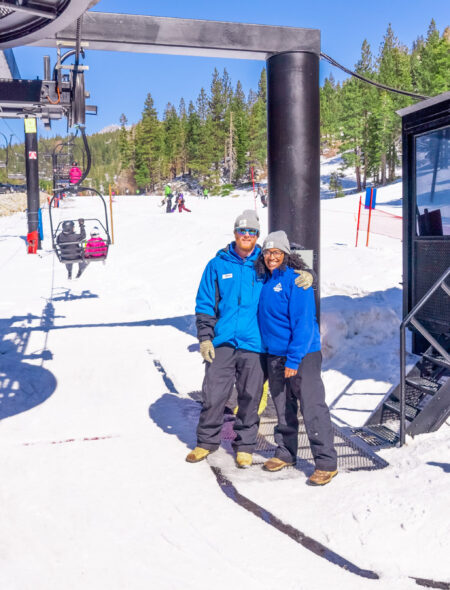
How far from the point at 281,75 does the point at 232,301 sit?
3.36 m

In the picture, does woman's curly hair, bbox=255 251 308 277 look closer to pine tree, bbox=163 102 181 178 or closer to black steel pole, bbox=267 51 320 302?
black steel pole, bbox=267 51 320 302

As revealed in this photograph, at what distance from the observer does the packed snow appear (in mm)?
3346

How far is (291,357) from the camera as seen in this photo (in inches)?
175

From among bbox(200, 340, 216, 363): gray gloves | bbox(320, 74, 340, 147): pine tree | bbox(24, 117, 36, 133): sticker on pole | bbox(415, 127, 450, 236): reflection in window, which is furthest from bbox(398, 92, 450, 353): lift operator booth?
bbox(320, 74, 340, 147): pine tree

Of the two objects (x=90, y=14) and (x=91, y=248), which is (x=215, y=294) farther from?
(x=91, y=248)

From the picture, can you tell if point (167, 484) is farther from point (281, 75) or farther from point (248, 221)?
point (281, 75)

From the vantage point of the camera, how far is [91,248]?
42.3 feet

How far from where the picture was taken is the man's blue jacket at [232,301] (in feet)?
16.0

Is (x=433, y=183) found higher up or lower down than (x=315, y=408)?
higher up

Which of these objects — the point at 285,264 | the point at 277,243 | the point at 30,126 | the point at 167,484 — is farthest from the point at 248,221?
the point at 30,126

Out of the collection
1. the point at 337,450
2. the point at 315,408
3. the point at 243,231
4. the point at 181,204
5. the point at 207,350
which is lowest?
the point at 337,450

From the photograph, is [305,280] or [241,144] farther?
[241,144]

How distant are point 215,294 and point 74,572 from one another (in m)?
2.43

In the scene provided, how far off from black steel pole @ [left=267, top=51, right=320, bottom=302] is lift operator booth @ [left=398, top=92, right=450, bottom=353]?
3.94ft
